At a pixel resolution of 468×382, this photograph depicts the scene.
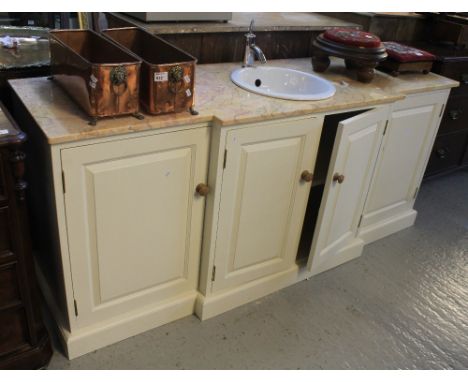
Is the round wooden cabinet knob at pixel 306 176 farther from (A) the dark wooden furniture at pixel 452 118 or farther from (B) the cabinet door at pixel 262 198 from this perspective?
(A) the dark wooden furniture at pixel 452 118

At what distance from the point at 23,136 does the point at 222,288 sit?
95cm

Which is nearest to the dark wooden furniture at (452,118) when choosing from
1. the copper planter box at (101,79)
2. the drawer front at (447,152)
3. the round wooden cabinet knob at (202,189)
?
the drawer front at (447,152)

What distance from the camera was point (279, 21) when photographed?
7.09ft

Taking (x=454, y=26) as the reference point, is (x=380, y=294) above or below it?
below

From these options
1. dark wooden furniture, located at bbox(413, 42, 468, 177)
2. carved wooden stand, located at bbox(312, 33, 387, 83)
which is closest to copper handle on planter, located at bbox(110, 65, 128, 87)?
carved wooden stand, located at bbox(312, 33, 387, 83)

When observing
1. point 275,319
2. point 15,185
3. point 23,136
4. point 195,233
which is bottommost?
point 275,319

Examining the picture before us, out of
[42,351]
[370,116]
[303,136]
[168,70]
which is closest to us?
[168,70]

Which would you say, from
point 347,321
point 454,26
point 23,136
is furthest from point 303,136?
point 454,26

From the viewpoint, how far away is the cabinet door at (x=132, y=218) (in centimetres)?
136

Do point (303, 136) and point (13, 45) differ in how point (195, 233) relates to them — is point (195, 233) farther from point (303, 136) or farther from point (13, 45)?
point (13, 45)

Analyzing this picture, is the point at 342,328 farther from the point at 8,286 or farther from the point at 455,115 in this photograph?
the point at 455,115

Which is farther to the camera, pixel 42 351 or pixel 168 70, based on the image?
pixel 42 351

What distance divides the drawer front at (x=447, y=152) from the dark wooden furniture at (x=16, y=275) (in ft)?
7.38

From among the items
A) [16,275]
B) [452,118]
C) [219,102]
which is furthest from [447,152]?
[16,275]
